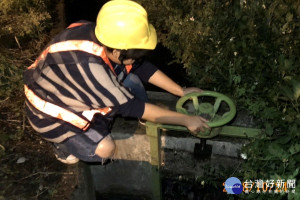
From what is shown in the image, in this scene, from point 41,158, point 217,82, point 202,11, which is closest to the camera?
point 41,158

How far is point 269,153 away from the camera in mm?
2422

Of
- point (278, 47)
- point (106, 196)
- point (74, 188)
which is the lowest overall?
point (106, 196)

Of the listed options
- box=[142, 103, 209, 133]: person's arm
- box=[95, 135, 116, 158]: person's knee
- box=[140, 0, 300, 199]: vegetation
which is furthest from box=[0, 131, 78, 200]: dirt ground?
box=[140, 0, 300, 199]: vegetation

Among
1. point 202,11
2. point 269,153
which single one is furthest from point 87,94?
point 202,11

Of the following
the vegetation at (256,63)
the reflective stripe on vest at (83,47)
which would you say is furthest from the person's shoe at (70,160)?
the vegetation at (256,63)

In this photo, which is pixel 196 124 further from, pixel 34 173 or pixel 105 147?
pixel 34 173

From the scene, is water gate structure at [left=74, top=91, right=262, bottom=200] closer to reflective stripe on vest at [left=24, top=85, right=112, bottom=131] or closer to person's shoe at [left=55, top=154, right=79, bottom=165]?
person's shoe at [left=55, top=154, right=79, bottom=165]

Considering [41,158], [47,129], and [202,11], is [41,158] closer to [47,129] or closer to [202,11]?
[47,129]

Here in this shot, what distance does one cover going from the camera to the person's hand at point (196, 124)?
242 centimetres

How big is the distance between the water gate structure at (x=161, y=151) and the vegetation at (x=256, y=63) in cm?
19

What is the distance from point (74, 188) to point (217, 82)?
5.55ft

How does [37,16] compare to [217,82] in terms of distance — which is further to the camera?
[37,16]

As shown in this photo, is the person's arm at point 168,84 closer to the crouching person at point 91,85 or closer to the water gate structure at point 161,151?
the water gate structure at point 161,151

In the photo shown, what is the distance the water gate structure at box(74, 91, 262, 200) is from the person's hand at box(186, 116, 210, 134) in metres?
0.20
